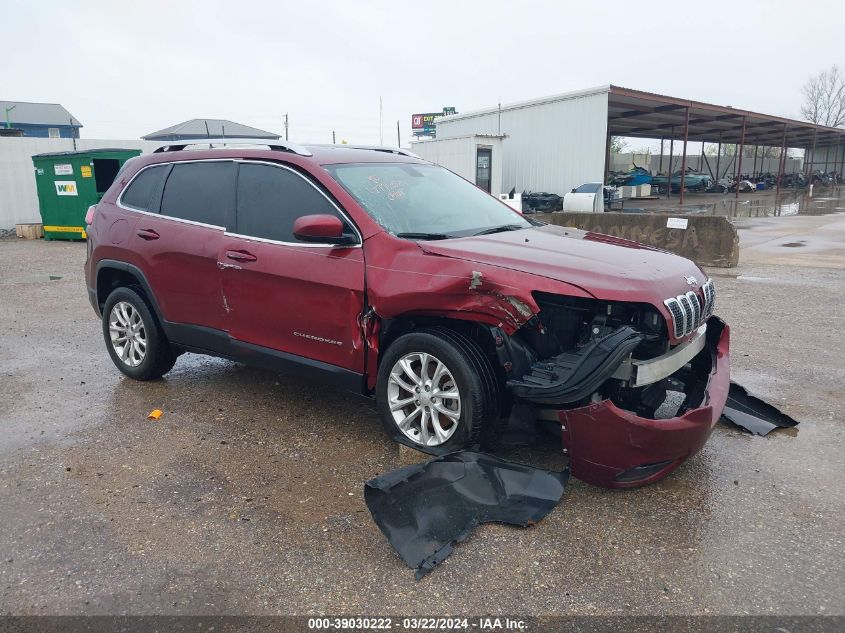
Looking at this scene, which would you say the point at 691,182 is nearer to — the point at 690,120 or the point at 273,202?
the point at 690,120

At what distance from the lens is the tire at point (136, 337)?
511 cm

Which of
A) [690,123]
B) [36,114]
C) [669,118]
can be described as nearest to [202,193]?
[669,118]

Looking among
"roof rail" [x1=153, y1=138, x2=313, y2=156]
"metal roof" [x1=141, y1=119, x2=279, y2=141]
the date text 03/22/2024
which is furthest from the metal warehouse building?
the date text 03/22/2024

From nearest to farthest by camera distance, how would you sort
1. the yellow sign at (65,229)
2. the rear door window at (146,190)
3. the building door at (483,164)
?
the rear door window at (146,190), the yellow sign at (65,229), the building door at (483,164)

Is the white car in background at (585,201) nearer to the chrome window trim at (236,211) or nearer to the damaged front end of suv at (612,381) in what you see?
the chrome window trim at (236,211)

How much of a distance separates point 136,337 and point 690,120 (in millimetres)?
34140

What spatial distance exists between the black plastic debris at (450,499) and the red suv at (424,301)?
0.65 ft

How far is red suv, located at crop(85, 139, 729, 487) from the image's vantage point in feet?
10.6

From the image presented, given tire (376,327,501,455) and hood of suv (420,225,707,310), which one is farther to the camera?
tire (376,327,501,455)

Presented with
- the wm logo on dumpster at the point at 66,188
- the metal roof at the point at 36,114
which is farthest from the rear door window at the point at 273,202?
the metal roof at the point at 36,114

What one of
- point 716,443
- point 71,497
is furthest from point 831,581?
point 71,497

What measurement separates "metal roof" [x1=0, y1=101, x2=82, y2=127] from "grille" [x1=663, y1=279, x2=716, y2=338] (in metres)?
66.0

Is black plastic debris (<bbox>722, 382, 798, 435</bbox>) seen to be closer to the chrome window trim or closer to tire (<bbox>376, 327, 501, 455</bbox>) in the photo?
tire (<bbox>376, 327, 501, 455</bbox>)

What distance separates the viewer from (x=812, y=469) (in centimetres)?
371
